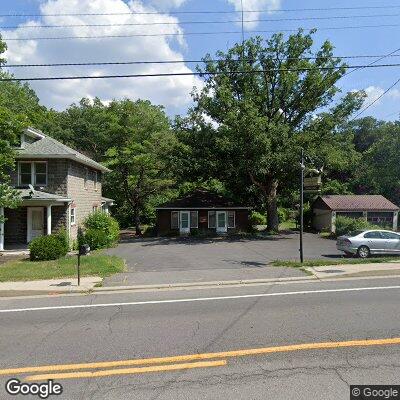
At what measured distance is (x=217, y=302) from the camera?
415 inches

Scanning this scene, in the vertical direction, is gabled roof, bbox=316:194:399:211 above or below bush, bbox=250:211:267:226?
above

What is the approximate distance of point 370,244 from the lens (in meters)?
21.2

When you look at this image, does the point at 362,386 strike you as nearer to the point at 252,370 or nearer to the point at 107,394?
the point at 252,370

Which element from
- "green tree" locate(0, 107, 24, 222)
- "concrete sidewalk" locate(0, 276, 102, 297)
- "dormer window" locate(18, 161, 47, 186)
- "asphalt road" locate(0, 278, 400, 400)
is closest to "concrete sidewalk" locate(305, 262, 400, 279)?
"asphalt road" locate(0, 278, 400, 400)

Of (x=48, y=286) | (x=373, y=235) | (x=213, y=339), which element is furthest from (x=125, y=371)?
(x=373, y=235)

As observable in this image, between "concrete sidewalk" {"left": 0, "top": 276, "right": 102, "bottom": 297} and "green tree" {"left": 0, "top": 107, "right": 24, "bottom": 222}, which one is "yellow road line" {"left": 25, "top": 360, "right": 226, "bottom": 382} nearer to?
"concrete sidewalk" {"left": 0, "top": 276, "right": 102, "bottom": 297}

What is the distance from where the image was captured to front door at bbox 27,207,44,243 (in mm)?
24438

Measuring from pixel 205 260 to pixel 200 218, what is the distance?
17755mm

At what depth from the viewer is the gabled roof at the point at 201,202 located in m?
38.3

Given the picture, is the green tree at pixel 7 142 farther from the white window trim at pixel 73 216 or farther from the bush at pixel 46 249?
the white window trim at pixel 73 216

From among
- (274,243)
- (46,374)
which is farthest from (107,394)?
(274,243)

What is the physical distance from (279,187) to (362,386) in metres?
36.3

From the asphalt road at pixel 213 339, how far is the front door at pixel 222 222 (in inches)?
1039

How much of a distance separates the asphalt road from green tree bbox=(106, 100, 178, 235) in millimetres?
28464
